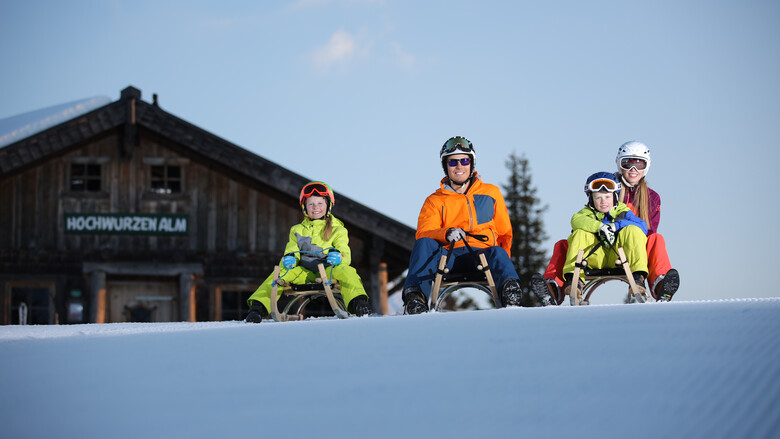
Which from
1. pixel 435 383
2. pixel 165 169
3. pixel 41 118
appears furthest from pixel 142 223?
pixel 435 383

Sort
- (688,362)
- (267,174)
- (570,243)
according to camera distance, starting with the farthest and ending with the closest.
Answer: (267,174) → (570,243) → (688,362)

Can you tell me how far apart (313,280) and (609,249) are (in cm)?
220

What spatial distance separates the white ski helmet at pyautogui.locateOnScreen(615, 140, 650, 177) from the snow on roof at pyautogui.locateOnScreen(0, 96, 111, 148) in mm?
12377

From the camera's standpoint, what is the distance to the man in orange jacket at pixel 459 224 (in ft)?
18.4

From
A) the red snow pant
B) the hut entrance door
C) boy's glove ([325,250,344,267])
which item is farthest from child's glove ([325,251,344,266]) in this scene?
A: the hut entrance door

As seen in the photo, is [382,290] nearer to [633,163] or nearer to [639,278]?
[633,163]

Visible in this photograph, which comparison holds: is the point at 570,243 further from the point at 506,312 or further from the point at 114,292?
the point at 114,292

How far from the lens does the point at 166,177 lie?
43.8ft

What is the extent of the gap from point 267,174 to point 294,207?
0.82 meters

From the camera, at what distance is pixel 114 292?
12844mm

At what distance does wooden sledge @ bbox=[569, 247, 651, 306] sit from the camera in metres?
5.54

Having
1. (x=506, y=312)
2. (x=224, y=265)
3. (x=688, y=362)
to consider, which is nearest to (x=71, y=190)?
(x=224, y=265)

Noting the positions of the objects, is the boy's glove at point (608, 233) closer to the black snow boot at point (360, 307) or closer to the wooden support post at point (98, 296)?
the black snow boot at point (360, 307)

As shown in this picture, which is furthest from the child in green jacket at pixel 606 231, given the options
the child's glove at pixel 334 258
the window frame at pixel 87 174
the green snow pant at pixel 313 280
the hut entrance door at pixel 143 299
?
the window frame at pixel 87 174
